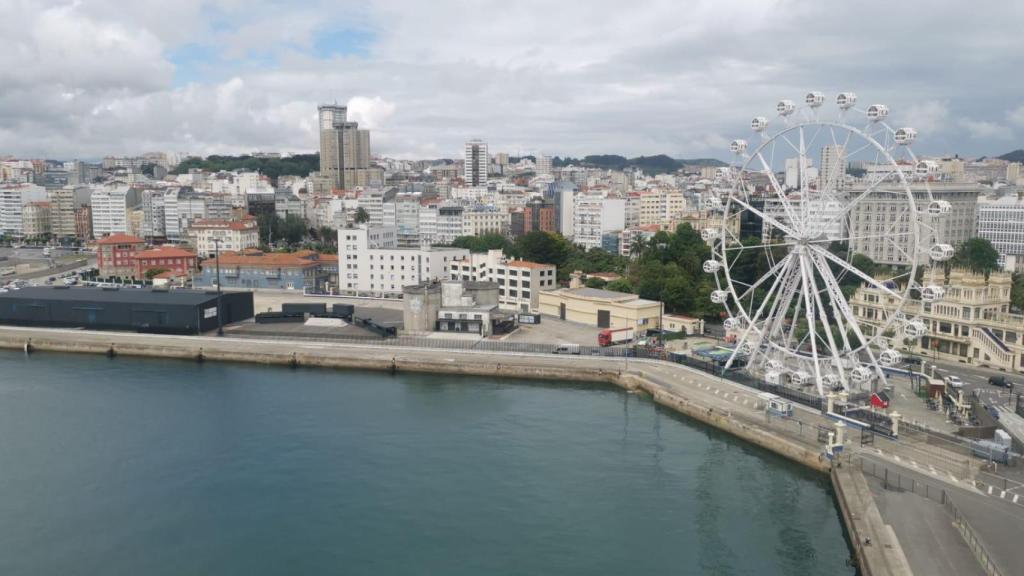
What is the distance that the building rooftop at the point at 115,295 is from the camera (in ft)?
101

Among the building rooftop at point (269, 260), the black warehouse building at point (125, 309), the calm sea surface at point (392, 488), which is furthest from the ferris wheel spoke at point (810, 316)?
the building rooftop at point (269, 260)

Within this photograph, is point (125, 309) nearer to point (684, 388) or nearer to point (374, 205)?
point (684, 388)

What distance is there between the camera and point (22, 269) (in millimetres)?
52688

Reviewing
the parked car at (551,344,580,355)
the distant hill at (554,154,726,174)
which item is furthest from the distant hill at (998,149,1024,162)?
the parked car at (551,344,580,355)

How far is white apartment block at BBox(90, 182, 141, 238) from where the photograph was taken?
75688 millimetres

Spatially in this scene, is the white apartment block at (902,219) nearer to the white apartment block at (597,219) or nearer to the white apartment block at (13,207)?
the white apartment block at (597,219)

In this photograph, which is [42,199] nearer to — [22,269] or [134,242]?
[22,269]

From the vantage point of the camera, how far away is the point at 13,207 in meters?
81.6

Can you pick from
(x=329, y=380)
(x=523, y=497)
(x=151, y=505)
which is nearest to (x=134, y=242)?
(x=329, y=380)

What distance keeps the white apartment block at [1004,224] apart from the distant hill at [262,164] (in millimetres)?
95753

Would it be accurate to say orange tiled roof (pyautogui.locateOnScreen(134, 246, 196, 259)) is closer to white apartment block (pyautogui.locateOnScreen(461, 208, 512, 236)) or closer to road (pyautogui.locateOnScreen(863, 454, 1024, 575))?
white apartment block (pyautogui.locateOnScreen(461, 208, 512, 236))

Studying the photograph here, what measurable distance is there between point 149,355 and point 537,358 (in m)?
13.8

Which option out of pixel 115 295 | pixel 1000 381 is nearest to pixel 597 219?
pixel 115 295

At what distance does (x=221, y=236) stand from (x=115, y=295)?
27.7m
